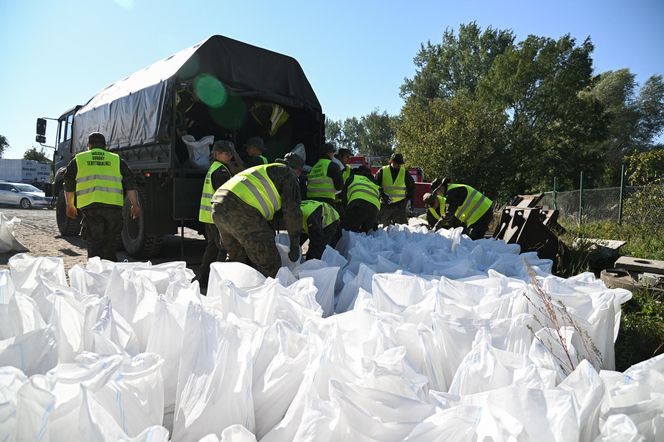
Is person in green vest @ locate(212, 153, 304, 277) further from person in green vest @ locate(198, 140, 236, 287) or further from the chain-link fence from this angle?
the chain-link fence

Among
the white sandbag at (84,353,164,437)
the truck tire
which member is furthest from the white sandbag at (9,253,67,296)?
the truck tire

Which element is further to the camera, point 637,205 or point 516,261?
point 637,205

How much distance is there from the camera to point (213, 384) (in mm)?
1275

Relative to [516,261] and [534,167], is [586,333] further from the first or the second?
[534,167]

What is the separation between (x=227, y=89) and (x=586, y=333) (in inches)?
181

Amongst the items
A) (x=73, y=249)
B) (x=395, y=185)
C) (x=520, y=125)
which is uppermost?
(x=520, y=125)

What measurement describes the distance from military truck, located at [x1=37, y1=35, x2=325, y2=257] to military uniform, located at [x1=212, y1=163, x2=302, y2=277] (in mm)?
1658

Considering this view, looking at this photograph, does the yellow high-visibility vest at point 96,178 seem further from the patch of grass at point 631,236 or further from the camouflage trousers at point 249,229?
the patch of grass at point 631,236

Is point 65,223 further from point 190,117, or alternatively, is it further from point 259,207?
point 259,207

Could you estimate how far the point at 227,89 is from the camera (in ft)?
16.8

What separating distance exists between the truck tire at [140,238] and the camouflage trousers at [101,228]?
3.80 ft

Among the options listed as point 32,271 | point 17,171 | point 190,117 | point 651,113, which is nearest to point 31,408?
point 32,271

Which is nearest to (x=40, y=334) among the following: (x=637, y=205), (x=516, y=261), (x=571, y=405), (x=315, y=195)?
(x=571, y=405)

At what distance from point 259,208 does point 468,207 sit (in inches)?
131
